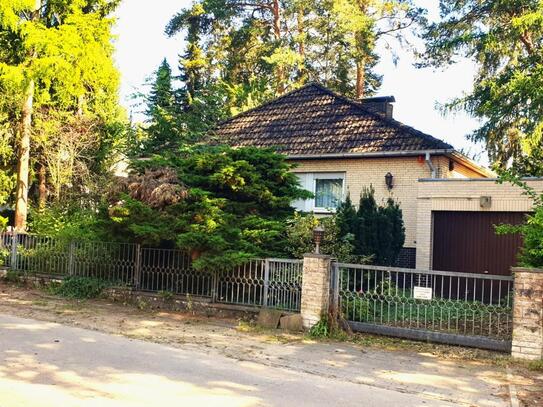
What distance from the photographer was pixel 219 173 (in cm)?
1178

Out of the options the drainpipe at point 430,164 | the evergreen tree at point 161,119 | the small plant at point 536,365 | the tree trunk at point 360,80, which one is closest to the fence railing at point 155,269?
the small plant at point 536,365

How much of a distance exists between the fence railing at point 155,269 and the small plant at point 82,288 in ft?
0.89

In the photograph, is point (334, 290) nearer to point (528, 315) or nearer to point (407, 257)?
point (528, 315)

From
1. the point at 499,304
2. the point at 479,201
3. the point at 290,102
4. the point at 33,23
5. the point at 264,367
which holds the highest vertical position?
the point at 33,23

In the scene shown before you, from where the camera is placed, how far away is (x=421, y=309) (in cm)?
1006

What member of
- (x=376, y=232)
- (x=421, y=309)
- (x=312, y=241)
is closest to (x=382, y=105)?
(x=376, y=232)

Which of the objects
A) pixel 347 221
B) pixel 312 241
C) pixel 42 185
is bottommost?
pixel 312 241

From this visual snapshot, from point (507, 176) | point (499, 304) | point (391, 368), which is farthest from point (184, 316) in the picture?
point (507, 176)

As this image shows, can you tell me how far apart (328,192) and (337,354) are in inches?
390

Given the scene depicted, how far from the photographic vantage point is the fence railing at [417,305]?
9359 millimetres

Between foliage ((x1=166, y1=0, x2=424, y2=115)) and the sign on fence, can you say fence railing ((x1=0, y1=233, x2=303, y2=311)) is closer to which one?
the sign on fence

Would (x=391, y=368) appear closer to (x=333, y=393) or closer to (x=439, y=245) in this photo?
(x=333, y=393)

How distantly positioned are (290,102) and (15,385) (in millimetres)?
16517

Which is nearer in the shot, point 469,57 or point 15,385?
point 15,385
